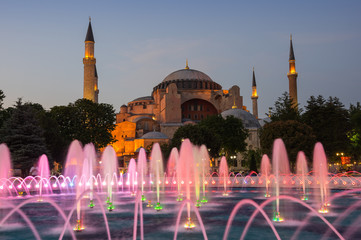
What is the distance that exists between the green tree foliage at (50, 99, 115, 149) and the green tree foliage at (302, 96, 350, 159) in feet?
68.8

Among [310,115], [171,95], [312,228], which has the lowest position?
[312,228]

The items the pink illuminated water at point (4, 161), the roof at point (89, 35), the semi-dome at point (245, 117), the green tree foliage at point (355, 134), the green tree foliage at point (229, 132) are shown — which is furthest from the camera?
the semi-dome at point (245, 117)

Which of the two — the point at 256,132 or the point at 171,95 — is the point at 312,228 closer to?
the point at 256,132

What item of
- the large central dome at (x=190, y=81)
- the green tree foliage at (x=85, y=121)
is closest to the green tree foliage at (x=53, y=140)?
the green tree foliage at (x=85, y=121)

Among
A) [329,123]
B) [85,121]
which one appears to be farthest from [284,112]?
[85,121]

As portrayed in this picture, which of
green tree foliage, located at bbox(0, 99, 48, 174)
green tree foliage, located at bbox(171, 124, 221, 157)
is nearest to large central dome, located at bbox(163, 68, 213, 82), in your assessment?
green tree foliage, located at bbox(171, 124, 221, 157)

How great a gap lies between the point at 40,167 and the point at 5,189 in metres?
6.90

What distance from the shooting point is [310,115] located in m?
36.9

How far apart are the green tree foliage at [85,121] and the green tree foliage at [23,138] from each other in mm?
11702

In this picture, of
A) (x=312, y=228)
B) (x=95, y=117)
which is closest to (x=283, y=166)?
(x=95, y=117)

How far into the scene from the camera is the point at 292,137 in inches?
1280

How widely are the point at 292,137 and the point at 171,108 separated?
103 feet

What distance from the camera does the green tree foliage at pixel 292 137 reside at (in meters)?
32.4

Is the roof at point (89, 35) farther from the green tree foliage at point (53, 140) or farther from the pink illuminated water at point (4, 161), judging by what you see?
the pink illuminated water at point (4, 161)
